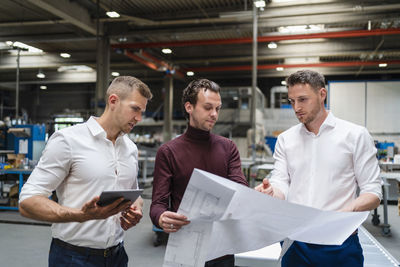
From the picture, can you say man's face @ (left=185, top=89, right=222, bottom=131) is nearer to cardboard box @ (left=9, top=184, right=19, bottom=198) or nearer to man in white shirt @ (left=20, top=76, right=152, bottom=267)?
man in white shirt @ (left=20, top=76, right=152, bottom=267)

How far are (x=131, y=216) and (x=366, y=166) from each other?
0.96m

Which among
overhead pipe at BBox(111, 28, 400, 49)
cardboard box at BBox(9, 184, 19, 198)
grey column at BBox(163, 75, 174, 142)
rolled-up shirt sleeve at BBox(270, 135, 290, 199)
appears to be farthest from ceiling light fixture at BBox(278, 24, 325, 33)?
rolled-up shirt sleeve at BBox(270, 135, 290, 199)

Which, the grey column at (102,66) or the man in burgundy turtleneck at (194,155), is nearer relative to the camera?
the man in burgundy turtleneck at (194,155)

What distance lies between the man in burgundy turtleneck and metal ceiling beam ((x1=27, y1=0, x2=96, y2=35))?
761cm

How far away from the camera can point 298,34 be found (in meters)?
10.4

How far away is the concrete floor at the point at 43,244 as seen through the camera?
4148 millimetres

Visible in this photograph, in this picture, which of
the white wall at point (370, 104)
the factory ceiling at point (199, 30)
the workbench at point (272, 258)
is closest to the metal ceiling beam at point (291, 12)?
the factory ceiling at point (199, 30)

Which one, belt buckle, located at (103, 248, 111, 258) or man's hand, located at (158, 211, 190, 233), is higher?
man's hand, located at (158, 211, 190, 233)

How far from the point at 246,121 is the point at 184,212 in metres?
15.0

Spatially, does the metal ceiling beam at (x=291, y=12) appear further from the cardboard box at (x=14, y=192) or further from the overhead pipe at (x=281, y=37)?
the cardboard box at (x=14, y=192)

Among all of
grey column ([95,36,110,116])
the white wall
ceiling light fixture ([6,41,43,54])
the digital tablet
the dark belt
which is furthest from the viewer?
the white wall

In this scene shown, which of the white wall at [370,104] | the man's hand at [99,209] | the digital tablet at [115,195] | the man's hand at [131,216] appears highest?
the white wall at [370,104]

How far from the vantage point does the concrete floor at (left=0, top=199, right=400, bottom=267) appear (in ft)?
13.6

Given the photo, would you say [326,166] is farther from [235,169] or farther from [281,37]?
[281,37]
